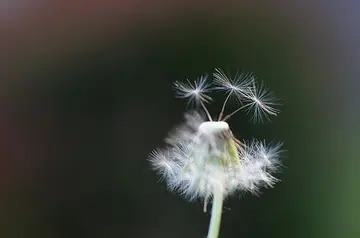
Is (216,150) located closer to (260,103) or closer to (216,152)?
(216,152)

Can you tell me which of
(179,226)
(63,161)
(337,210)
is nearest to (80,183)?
(63,161)

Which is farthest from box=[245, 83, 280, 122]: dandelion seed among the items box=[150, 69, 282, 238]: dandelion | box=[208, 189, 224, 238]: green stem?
box=[208, 189, 224, 238]: green stem

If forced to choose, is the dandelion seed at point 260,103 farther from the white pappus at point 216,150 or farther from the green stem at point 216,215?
the green stem at point 216,215

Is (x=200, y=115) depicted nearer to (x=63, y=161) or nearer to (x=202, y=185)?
(x=202, y=185)

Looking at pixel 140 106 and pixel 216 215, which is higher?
pixel 140 106

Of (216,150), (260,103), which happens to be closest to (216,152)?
(216,150)
